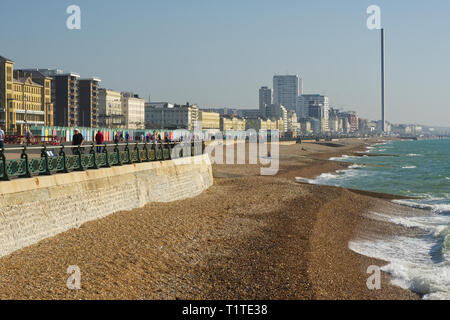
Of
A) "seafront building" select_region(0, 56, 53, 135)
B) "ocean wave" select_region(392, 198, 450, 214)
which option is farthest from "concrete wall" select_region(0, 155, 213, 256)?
"seafront building" select_region(0, 56, 53, 135)

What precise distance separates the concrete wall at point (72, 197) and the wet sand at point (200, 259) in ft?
1.54

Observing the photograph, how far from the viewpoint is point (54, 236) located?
17.6m

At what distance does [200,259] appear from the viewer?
17312mm

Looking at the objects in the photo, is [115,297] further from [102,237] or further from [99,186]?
[99,186]

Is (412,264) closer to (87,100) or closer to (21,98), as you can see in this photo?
(21,98)

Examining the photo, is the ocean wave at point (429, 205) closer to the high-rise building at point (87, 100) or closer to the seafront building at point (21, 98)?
the seafront building at point (21, 98)

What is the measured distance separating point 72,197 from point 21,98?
12021 cm

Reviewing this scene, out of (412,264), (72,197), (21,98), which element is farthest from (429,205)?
(21,98)

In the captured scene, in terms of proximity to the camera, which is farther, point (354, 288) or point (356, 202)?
point (356, 202)

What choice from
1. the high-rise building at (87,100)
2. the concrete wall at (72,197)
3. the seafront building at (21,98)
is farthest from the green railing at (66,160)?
the high-rise building at (87,100)

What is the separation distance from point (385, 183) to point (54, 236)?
3994 centimetres
